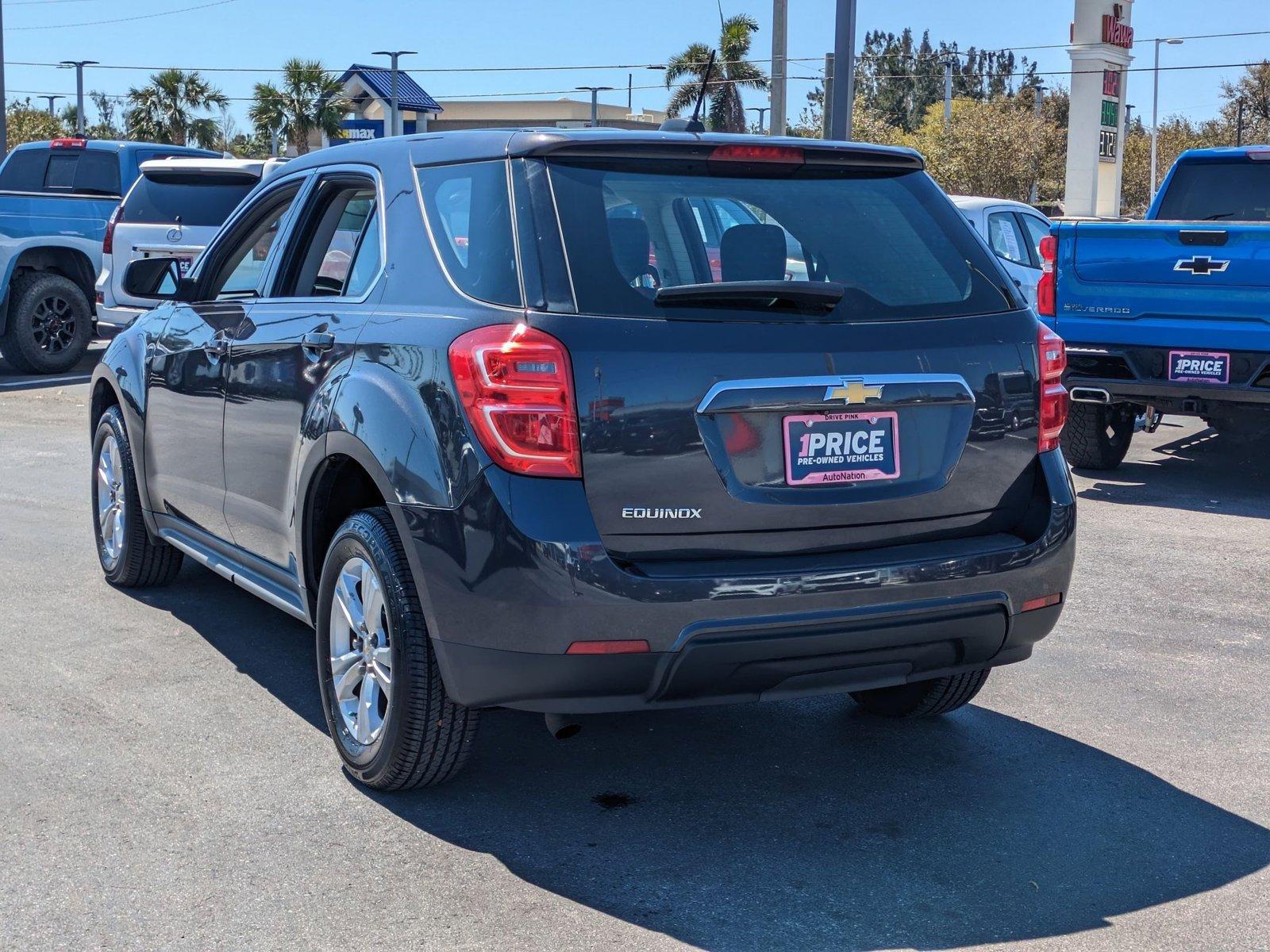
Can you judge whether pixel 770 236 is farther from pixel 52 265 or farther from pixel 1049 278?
pixel 52 265

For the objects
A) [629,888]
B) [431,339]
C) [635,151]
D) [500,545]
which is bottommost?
[629,888]

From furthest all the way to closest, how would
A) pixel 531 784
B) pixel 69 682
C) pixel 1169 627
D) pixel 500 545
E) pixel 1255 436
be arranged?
pixel 1255 436, pixel 1169 627, pixel 69 682, pixel 531 784, pixel 500 545

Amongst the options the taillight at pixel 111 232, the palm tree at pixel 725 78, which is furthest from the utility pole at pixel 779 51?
the palm tree at pixel 725 78

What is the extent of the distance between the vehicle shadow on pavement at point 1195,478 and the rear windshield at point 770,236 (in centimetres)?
520

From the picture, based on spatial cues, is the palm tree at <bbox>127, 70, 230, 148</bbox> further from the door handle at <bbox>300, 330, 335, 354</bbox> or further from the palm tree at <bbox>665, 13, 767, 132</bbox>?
the door handle at <bbox>300, 330, 335, 354</bbox>

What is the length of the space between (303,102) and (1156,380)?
2699 inches

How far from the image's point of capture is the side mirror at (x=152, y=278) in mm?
5883

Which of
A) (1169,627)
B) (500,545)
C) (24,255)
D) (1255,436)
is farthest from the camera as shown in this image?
(24,255)

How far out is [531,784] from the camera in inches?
173

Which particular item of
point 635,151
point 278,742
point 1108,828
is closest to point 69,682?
point 278,742

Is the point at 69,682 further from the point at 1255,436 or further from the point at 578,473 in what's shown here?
the point at 1255,436

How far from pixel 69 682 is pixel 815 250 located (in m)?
2.92

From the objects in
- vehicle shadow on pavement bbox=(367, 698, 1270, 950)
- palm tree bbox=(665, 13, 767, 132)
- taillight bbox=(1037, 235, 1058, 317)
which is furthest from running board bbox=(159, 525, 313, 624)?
palm tree bbox=(665, 13, 767, 132)

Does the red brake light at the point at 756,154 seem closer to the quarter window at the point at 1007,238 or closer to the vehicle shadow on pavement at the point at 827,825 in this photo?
→ the vehicle shadow on pavement at the point at 827,825
